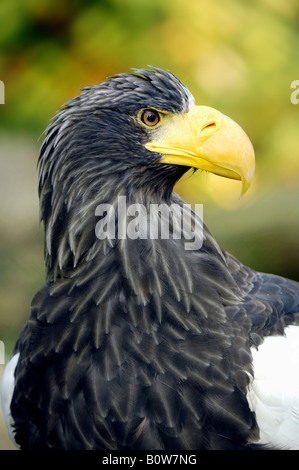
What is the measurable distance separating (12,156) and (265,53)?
2.75m

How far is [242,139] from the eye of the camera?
2.50m

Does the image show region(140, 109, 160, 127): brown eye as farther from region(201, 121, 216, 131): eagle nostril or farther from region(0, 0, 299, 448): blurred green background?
region(0, 0, 299, 448): blurred green background

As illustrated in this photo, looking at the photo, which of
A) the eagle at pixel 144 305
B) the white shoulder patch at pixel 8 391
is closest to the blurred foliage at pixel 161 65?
the white shoulder patch at pixel 8 391

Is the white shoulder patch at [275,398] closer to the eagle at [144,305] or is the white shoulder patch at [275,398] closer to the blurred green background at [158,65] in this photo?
the eagle at [144,305]

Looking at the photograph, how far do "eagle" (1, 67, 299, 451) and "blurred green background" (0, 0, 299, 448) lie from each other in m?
3.39

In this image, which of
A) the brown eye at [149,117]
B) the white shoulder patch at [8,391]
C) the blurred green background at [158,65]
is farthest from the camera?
the blurred green background at [158,65]

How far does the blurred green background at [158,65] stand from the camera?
21.5 feet

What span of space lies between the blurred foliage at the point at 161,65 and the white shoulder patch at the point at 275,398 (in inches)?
137

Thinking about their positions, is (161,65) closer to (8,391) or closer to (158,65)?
(158,65)

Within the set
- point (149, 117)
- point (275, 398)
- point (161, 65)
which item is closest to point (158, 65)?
point (161, 65)

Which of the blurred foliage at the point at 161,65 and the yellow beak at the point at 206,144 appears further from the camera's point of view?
the blurred foliage at the point at 161,65

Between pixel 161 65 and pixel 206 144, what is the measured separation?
4.38 m
